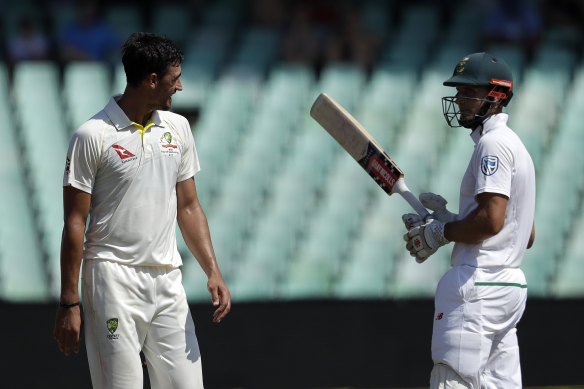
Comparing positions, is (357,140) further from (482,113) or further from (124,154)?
(124,154)

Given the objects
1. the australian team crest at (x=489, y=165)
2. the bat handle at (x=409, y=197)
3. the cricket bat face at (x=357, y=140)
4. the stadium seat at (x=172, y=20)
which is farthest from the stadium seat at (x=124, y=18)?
the australian team crest at (x=489, y=165)

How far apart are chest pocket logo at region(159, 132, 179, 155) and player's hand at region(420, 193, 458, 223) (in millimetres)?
999

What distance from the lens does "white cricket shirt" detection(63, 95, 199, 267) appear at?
2947 millimetres

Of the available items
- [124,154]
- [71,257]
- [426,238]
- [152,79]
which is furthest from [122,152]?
[426,238]

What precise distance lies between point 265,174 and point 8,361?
2.33 metres

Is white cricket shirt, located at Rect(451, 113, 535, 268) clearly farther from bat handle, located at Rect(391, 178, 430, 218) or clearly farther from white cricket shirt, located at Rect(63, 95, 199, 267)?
white cricket shirt, located at Rect(63, 95, 199, 267)

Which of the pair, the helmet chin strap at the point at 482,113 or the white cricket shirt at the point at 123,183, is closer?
the white cricket shirt at the point at 123,183

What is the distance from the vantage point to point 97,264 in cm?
299

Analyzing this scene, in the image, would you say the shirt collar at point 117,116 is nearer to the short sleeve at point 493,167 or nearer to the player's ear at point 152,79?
the player's ear at point 152,79

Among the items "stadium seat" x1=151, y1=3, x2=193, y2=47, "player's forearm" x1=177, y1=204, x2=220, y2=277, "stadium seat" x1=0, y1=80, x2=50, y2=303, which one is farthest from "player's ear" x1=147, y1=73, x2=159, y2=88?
"stadium seat" x1=151, y1=3, x2=193, y2=47

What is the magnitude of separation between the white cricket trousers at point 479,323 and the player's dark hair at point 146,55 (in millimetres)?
1296

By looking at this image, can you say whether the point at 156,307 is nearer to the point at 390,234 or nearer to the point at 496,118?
the point at 496,118

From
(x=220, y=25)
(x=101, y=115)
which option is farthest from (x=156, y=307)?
(x=220, y=25)

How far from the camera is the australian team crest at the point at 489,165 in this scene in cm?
308
